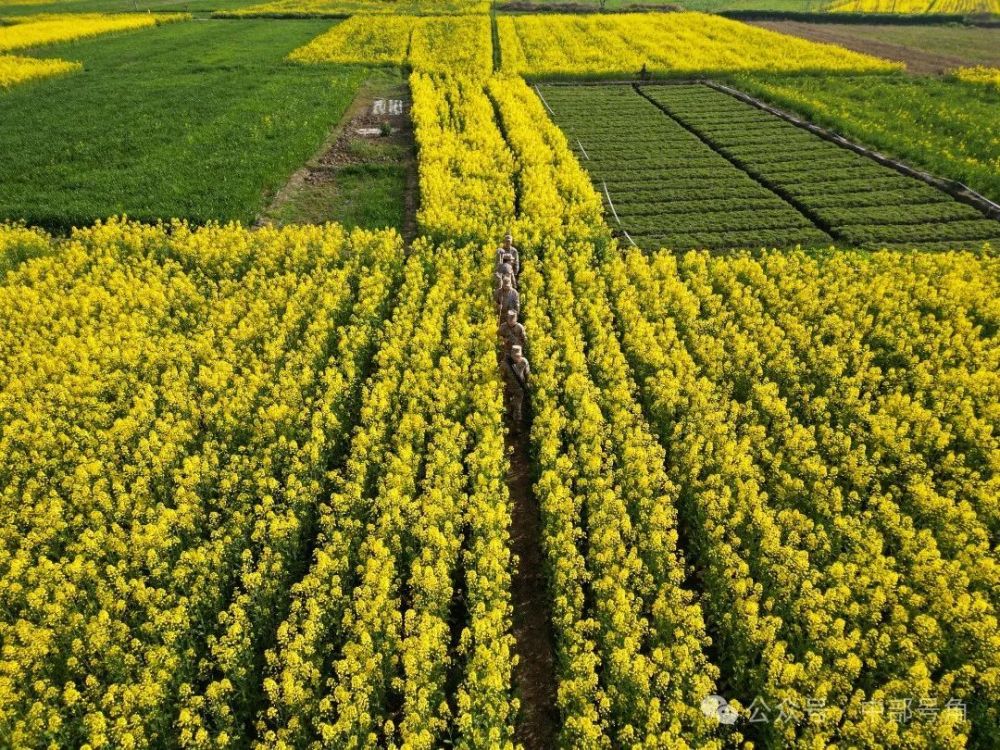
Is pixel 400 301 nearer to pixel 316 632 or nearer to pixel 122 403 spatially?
pixel 122 403

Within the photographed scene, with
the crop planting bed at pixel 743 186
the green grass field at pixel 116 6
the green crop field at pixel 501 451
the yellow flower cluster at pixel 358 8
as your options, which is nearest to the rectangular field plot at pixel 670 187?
the crop planting bed at pixel 743 186

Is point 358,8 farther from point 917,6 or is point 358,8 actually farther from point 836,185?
point 917,6

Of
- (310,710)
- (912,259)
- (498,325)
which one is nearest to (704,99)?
(912,259)

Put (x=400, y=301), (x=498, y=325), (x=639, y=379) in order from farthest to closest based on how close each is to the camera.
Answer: (x=400, y=301)
(x=498, y=325)
(x=639, y=379)

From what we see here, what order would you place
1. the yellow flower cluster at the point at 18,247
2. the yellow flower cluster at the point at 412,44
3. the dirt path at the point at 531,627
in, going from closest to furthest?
the dirt path at the point at 531,627
the yellow flower cluster at the point at 18,247
the yellow flower cluster at the point at 412,44

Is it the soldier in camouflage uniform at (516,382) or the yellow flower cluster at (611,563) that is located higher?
the soldier in camouflage uniform at (516,382)

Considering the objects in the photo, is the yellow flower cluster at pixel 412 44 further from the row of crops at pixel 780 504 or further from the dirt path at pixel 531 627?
the dirt path at pixel 531 627
